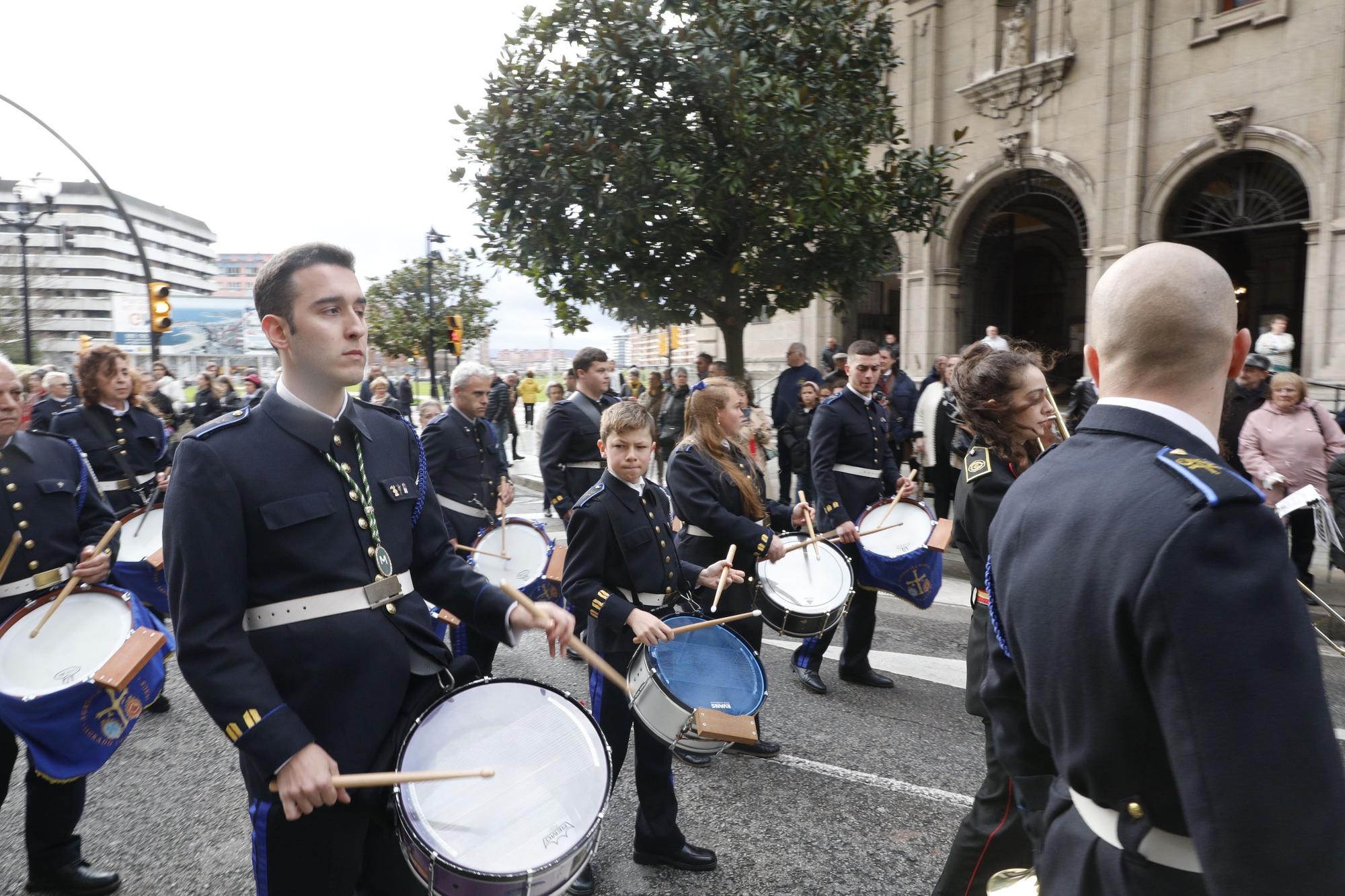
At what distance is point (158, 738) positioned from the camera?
15.7 feet

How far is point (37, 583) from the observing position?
3.53 metres

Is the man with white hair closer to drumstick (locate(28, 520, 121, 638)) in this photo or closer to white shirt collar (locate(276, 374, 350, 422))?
drumstick (locate(28, 520, 121, 638))

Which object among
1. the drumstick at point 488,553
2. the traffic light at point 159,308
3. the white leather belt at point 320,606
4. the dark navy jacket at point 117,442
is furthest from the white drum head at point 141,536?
the traffic light at point 159,308

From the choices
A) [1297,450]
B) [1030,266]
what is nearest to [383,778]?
[1297,450]

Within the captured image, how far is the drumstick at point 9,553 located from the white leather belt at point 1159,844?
3910 millimetres

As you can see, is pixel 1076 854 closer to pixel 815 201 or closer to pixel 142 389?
pixel 142 389

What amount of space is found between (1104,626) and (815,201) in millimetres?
9270

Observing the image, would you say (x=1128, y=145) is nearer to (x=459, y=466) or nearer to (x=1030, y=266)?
(x=1030, y=266)

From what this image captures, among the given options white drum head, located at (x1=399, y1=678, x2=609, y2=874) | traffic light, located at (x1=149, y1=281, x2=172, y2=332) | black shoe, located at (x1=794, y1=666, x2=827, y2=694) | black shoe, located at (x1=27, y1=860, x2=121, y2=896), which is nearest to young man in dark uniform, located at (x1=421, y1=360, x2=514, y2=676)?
black shoe, located at (x1=794, y1=666, x2=827, y2=694)

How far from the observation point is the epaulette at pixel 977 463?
2926mm

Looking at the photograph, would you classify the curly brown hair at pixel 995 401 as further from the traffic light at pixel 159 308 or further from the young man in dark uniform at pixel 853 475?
the traffic light at pixel 159 308

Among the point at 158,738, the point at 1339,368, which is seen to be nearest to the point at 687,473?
the point at 158,738

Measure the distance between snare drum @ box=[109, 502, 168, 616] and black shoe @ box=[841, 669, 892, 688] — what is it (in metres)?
3.87

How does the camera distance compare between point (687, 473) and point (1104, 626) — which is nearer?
point (1104, 626)
